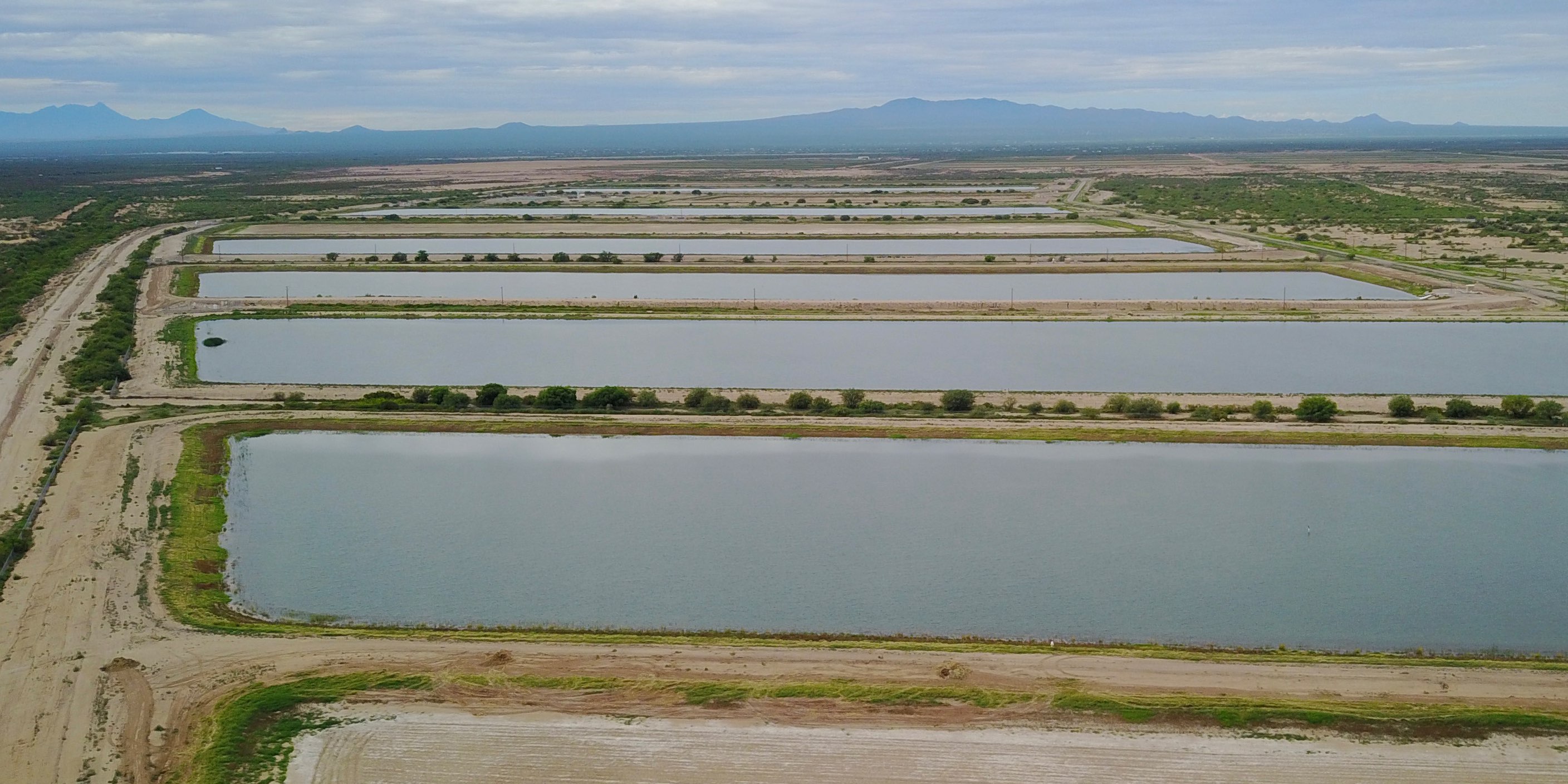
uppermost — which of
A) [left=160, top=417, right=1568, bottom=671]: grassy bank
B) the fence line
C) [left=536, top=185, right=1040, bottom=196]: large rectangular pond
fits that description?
[left=536, top=185, right=1040, bottom=196]: large rectangular pond

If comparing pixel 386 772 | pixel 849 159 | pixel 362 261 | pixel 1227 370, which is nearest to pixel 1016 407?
pixel 1227 370

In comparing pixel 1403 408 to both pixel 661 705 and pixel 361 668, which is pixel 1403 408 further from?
pixel 361 668

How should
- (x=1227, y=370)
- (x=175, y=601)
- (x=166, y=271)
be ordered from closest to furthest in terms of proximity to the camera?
1. (x=175, y=601)
2. (x=1227, y=370)
3. (x=166, y=271)

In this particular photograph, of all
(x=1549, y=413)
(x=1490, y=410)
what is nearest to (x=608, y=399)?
(x=1490, y=410)

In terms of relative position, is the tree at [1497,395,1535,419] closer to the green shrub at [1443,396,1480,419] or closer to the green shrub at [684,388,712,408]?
the green shrub at [1443,396,1480,419]

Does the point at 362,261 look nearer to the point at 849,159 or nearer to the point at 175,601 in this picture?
the point at 175,601

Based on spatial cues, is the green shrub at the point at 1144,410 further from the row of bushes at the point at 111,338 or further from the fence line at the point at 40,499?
the row of bushes at the point at 111,338

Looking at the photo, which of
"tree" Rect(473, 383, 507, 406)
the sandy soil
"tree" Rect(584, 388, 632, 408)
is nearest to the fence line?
the sandy soil
